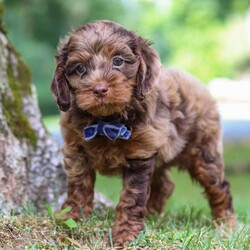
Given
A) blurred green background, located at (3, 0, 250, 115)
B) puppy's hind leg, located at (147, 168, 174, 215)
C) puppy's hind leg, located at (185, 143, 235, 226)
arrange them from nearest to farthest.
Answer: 1. puppy's hind leg, located at (185, 143, 235, 226)
2. puppy's hind leg, located at (147, 168, 174, 215)
3. blurred green background, located at (3, 0, 250, 115)

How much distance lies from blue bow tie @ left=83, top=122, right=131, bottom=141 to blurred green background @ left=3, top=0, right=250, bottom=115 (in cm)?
986

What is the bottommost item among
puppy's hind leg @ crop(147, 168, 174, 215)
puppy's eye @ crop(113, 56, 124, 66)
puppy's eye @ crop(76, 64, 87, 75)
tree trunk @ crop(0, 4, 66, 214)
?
puppy's hind leg @ crop(147, 168, 174, 215)

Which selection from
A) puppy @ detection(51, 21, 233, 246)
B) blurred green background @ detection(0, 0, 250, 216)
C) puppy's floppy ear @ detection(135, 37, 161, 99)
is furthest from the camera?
blurred green background @ detection(0, 0, 250, 216)

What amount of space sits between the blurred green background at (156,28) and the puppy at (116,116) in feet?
31.3

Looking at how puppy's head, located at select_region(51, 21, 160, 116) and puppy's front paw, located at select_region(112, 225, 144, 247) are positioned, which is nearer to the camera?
puppy's head, located at select_region(51, 21, 160, 116)

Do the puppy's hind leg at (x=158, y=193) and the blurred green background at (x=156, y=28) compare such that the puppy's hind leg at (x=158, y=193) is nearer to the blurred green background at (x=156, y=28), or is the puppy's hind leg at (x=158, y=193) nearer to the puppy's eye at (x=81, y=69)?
the puppy's eye at (x=81, y=69)

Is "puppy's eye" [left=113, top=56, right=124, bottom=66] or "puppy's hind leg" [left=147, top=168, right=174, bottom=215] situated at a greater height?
"puppy's eye" [left=113, top=56, right=124, bottom=66]

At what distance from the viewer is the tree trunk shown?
18.1 ft

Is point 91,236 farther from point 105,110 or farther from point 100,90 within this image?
point 100,90

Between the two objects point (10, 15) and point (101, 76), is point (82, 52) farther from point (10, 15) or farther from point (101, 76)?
point (10, 15)

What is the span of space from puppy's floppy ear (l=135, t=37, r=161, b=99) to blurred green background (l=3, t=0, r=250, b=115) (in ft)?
31.4

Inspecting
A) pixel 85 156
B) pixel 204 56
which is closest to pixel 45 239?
pixel 85 156

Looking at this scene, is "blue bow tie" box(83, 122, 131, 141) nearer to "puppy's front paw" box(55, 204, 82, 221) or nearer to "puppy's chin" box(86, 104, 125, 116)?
"puppy's chin" box(86, 104, 125, 116)


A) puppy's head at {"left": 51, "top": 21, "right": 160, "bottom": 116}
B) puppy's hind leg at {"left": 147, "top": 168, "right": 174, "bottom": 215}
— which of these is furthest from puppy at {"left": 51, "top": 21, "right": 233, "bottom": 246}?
puppy's hind leg at {"left": 147, "top": 168, "right": 174, "bottom": 215}
